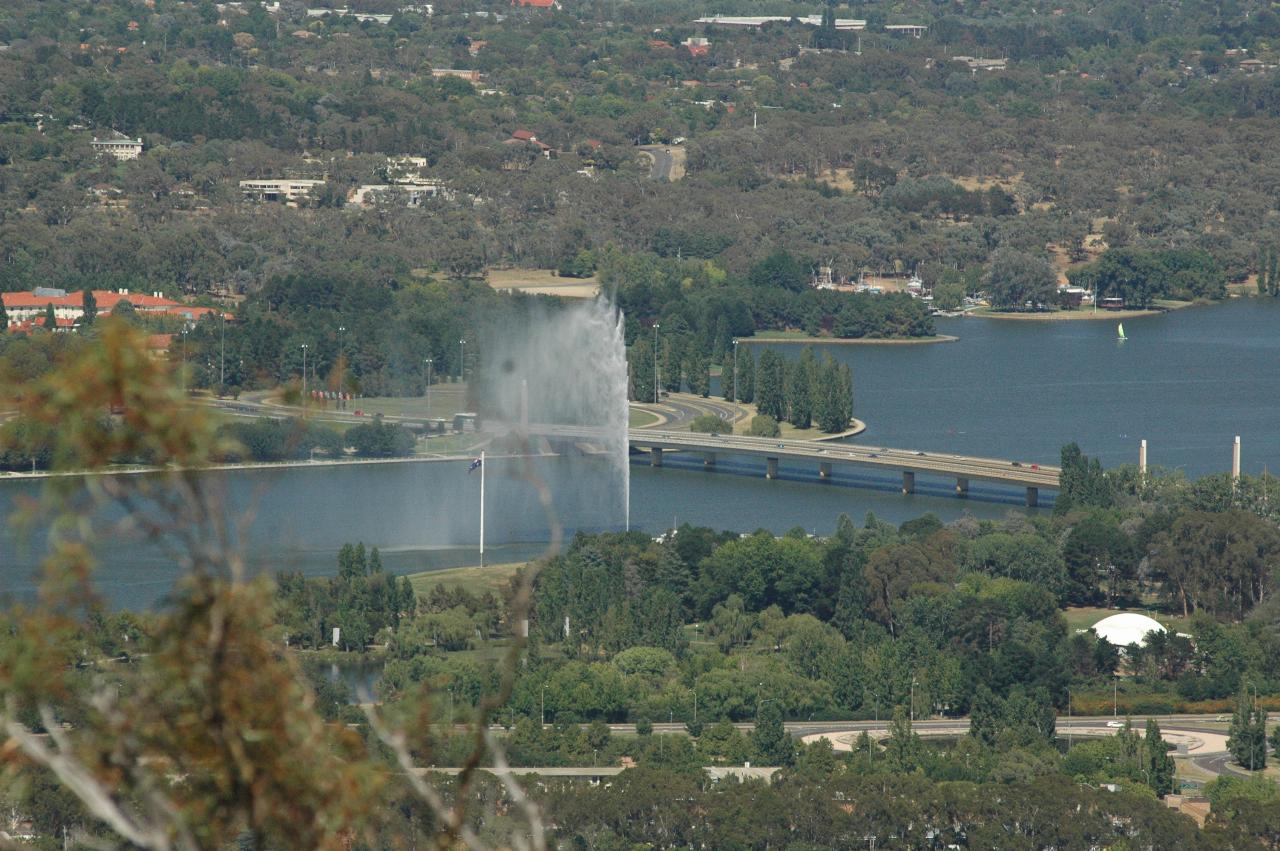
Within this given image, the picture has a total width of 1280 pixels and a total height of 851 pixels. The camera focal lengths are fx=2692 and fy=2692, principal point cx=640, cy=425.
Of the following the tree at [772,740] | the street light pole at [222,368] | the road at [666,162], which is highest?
the road at [666,162]

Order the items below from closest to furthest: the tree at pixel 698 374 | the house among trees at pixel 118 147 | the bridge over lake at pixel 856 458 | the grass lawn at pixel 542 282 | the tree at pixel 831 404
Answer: the bridge over lake at pixel 856 458
the tree at pixel 831 404
the tree at pixel 698 374
the grass lawn at pixel 542 282
the house among trees at pixel 118 147

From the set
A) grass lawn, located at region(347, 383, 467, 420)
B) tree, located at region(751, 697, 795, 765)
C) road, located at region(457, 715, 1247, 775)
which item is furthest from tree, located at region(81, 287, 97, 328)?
tree, located at region(751, 697, 795, 765)

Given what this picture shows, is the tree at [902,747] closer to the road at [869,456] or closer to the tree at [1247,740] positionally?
the tree at [1247,740]

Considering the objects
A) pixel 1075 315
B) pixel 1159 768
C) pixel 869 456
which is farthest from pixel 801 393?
pixel 1159 768

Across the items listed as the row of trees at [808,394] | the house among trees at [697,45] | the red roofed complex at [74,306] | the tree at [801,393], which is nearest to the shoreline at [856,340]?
the row of trees at [808,394]

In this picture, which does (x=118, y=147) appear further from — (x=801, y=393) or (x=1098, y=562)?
(x=1098, y=562)

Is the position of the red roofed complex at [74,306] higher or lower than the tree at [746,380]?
higher

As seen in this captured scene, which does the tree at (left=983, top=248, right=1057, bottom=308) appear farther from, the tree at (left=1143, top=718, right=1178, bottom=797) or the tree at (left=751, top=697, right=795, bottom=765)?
the tree at (left=1143, top=718, right=1178, bottom=797)
